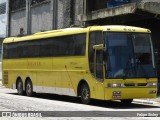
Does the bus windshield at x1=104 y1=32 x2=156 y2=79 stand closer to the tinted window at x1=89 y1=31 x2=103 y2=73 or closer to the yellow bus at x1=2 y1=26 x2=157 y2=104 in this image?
the yellow bus at x1=2 y1=26 x2=157 y2=104

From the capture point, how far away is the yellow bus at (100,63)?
1783cm

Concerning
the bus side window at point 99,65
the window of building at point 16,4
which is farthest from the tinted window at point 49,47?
the window of building at point 16,4

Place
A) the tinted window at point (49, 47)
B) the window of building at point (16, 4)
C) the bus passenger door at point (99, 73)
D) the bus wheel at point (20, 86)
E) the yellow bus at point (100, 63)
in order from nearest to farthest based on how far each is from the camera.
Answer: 1. the yellow bus at point (100, 63)
2. the bus passenger door at point (99, 73)
3. the tinted window at point (49, 47)
4. the bus wheel at point (20, 86)
5. the window of building at point (16, 4)

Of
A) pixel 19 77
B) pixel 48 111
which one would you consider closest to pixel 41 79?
pixel 19 77

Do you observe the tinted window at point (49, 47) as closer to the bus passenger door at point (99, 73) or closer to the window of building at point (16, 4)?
the bus passenger door at point (99, 73)

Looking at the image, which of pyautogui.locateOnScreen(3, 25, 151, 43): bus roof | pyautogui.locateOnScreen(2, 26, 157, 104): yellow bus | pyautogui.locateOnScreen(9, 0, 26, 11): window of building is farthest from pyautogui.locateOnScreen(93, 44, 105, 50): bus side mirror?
pyautogui.locateOnScreen(9, 0, 26, 11): window of building

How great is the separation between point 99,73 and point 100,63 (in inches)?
15.7

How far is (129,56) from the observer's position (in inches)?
715

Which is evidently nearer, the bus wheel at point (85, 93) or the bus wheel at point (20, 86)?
the bus wheel at point (85, 93)

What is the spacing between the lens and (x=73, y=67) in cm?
2016

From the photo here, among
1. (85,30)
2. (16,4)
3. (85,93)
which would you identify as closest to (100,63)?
(85,93)

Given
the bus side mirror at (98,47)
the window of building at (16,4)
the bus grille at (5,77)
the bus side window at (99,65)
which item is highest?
the window of building at (16,4)

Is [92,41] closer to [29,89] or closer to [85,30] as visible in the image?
[85,30]

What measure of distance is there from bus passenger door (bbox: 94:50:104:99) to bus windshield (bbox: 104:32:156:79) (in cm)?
34
